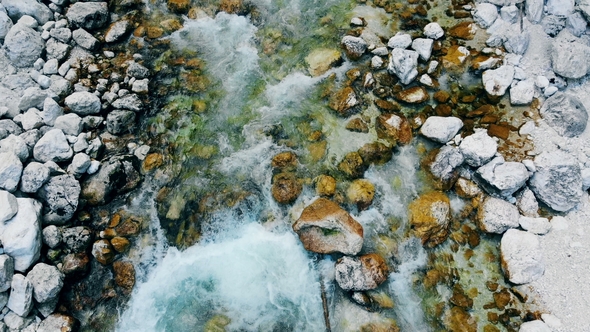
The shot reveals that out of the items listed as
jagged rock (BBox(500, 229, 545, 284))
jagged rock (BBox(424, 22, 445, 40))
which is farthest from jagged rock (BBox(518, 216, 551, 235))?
jagged rock (BBox(424, 22, 445, 40))

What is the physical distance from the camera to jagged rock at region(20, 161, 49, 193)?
8.12m

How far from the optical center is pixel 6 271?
24.1ft

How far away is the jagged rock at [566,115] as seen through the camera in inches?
352

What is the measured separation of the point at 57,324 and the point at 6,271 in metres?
1.30

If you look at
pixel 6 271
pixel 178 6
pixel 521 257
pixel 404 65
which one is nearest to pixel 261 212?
pixel 6 271

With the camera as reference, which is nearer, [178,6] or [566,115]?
[566,115]

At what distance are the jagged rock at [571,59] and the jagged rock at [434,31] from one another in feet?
8.64

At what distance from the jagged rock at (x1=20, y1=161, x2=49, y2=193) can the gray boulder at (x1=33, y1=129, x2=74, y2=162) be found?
36 cm

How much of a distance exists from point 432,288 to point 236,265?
12.9 feet

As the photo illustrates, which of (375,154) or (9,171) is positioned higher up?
(9,171)

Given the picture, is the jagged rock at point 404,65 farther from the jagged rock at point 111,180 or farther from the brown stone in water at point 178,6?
the jagged rock at point 111,180

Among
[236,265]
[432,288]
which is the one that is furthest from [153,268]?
[432,288]

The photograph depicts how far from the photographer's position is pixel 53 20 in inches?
424

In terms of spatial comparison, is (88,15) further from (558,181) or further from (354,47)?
(558,181)
